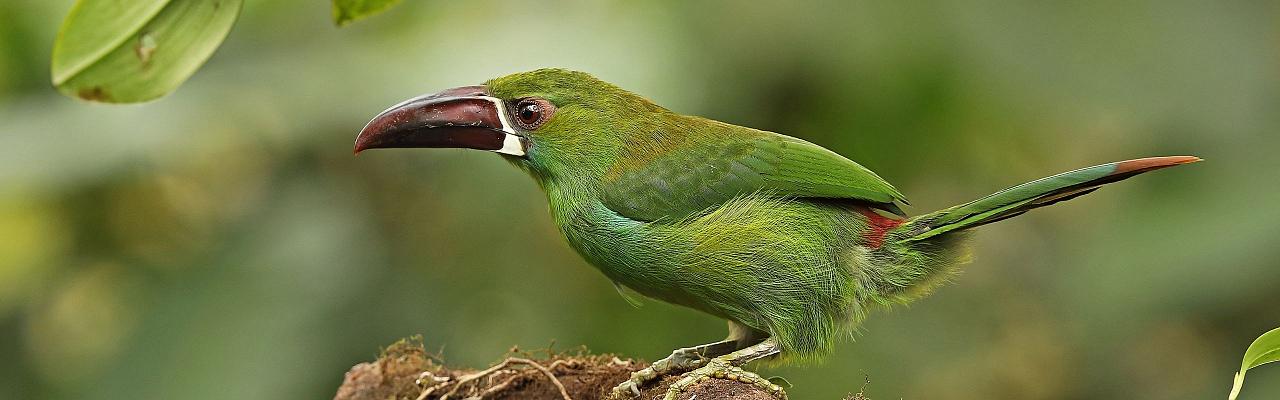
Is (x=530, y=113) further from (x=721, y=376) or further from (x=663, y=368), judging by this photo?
(x=721, y=376)

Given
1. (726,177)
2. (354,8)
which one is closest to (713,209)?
(726,177)

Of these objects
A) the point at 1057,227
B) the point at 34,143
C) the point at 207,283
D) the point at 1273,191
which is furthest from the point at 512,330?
the point at 1273,191

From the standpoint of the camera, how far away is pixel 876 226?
2865 mm

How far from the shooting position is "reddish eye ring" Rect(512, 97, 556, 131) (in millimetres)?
2988

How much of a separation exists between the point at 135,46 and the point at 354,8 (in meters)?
0.41

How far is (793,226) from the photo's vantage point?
276cm

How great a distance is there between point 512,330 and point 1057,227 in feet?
6.94

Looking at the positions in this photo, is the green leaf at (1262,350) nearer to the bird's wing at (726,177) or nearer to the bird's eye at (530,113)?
the bird's wing at (726,177)

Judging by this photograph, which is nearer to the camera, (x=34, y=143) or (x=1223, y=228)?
(x=1223, y=228)

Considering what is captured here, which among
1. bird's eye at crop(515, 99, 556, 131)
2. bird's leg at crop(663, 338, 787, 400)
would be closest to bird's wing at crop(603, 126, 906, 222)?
bird's eye at crop(515, 99, 556, 131)

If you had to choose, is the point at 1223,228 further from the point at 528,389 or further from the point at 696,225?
the point at 528,389

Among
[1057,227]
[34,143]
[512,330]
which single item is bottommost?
[512,330]

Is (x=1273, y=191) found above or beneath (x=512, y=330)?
above

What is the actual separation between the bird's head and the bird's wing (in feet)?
0.32
